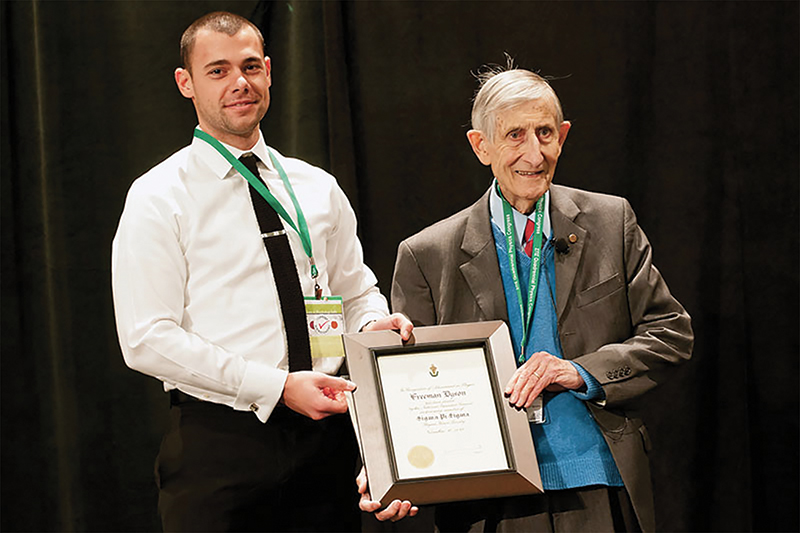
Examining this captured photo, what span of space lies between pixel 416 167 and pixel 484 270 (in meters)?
1.08

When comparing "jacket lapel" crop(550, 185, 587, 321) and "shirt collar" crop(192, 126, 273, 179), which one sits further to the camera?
"shirt collar" crop(192, 126, 273, 179)

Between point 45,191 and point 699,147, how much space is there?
7.60 ft

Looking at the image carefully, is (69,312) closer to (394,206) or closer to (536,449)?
(394,206)

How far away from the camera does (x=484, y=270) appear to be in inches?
88.6

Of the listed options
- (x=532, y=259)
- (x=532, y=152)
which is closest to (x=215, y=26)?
(x=532, y=152)

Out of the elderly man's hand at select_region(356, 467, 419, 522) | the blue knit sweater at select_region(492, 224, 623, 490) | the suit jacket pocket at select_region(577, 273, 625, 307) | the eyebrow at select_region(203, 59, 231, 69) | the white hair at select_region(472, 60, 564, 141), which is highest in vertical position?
the eyebrow at select_region(203, 59, 231, 69)

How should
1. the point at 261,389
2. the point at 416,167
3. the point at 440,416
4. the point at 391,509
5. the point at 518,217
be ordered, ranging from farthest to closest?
the point at 416,167 < the point at 518,217 < the point at 261,389 < the point at 440,416 < the point at 391,509

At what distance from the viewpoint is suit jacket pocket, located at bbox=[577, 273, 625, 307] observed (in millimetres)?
2219

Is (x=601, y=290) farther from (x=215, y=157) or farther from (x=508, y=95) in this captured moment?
(x=215, y=157)

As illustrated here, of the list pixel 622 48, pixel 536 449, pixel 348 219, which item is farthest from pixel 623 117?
pixel 536 449

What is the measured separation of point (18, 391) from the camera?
3.13 metres

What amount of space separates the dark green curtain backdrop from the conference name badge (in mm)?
867

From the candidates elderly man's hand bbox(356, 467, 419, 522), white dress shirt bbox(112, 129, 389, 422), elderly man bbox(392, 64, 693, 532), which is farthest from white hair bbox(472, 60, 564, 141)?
elderly man's hand bbox(356, 467, 419, 522)

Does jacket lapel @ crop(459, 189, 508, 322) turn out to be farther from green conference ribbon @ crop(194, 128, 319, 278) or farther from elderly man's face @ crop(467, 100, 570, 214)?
green conference ribbon @ crop(194, 128, 319, 278)
